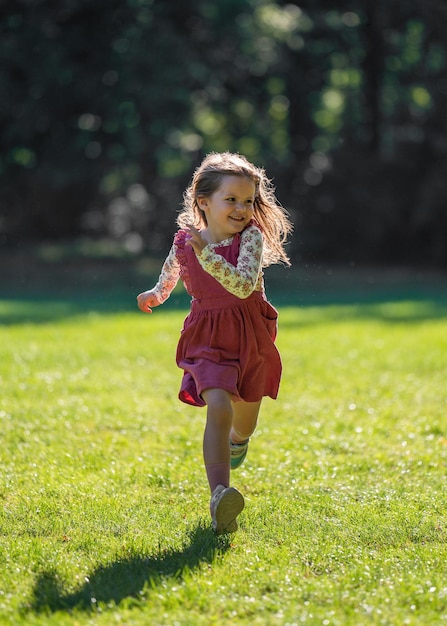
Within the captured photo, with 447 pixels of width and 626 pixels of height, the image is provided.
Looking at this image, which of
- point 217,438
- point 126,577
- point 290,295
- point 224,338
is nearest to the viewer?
point 126,577

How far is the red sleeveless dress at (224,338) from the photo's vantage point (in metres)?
4.15

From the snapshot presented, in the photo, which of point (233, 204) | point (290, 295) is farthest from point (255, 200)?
point (290, 295)

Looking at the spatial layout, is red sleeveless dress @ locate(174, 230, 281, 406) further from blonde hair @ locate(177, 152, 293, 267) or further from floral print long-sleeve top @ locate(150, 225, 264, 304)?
blonde hair @ locate(177, 152, 293, 267)

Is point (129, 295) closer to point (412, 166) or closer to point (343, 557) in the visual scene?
point (412, 166)

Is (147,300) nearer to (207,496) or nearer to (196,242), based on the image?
(196,242)

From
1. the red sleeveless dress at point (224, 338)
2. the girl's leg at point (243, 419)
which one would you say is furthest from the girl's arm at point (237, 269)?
the girl's leg at point (243, 419)

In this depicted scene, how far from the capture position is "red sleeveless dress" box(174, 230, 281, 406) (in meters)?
4.15

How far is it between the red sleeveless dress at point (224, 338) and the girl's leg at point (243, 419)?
0.58ft

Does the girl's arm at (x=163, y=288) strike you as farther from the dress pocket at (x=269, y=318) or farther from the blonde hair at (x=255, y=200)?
the dress pocket at (x=269, y=318)

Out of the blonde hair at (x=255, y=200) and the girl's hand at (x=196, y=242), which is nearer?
the girl's hand at (x=196, y=242)

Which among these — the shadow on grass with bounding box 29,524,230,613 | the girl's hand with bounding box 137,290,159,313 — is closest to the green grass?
the shadow on grass with bounding box 29,524,230,613

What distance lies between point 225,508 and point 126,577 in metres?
0.56

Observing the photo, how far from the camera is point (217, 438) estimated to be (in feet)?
13.2

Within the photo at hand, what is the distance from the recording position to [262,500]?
14.3 feet
